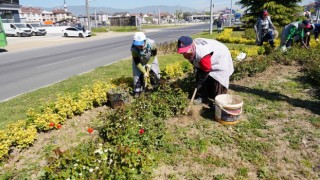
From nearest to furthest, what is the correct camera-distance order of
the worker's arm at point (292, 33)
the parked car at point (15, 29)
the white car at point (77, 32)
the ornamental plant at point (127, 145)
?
the ornamental plant at point (127, 145)
the worker's arm at point (292, 33)
the parked car at point (15, 29)
the white car at point (77, 32)

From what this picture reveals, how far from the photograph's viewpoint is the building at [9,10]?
117ft

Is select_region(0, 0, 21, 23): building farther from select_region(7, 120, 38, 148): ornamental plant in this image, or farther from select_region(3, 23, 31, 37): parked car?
select_region(7, 120, 38, 148): ornamental plant

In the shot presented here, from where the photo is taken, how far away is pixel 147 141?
3.76 metres

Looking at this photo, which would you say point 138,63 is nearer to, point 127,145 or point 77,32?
point 127,145

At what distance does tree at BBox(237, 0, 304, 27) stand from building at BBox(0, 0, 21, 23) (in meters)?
31.3

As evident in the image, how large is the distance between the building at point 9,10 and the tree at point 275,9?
103ft

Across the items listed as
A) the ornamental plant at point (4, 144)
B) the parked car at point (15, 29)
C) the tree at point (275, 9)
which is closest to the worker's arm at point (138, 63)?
the ornamental plant at point (4, 144)

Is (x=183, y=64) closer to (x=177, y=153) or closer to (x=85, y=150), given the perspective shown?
(x=177, y=153)

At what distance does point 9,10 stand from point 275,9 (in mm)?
35874

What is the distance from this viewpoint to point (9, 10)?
3728 centimetres

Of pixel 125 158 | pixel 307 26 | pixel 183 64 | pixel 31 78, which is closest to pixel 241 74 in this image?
pixel 183 64

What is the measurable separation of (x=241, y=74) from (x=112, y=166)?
515cm

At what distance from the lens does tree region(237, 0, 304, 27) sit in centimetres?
2138

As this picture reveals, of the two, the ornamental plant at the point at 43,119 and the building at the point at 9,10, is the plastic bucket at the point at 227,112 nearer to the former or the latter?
the ornamental plant at the point at 43,119
